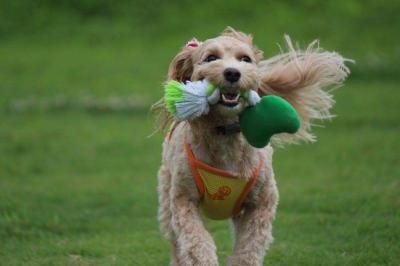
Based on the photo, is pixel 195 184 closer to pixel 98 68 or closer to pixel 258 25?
pixel 98 68

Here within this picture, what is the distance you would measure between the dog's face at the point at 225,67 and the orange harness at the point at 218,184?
0.44 metres

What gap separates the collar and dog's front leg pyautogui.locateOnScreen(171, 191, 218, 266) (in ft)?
1.85

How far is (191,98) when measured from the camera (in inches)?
239

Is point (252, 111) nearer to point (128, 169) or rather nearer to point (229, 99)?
point (229, 99)

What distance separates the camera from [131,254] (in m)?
8.05

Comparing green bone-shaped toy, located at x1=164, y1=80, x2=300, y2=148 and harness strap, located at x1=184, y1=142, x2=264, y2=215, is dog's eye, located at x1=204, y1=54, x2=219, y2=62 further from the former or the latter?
harness strap, located at x1=184, y1=142, x2=264, y2=215

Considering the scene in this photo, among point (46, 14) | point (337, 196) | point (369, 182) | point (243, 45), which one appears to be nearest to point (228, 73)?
point (243, 45)

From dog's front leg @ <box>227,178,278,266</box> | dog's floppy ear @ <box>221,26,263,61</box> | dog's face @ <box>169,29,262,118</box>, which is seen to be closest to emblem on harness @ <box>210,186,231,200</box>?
dog's front leg @ <box>227,178,278,266</box>

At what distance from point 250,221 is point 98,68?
17.3 m

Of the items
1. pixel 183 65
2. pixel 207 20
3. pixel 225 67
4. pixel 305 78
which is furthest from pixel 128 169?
pixel 207 20

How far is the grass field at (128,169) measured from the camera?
Result: 8.25 metres

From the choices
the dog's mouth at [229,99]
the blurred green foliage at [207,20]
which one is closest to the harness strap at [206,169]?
the dog's mouth at [229,99]

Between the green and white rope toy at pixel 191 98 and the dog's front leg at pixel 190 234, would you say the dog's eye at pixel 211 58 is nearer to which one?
the green and white rope toy at pixel 191 98

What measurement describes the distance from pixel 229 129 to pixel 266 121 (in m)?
0.37
